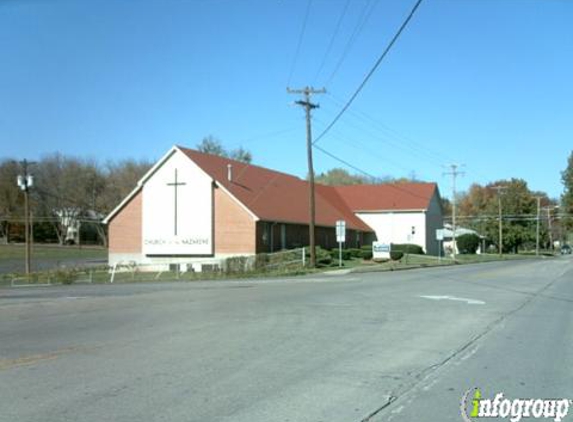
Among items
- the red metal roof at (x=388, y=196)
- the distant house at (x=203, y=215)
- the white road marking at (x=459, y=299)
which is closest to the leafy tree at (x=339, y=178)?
the red metal roof at (x=388, y=196)

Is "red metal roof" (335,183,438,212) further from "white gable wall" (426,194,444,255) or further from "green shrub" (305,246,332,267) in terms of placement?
Result: "green shrub" (305,246,332,267)

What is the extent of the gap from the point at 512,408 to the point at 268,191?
4720 cm

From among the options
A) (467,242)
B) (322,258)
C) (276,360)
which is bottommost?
(276,360)

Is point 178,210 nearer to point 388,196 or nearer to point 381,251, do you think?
point 381,251

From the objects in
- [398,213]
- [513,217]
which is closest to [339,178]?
[513,217]

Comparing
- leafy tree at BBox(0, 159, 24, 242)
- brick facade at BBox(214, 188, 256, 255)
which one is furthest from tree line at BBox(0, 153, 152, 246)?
brick facade at BBox(214, 188, 256, 255)

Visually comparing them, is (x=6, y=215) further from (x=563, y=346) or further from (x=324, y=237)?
(x=563, y=346)

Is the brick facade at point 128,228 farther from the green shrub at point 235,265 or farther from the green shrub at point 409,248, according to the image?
the green shrub at point 409,248

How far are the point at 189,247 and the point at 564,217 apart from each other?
187 ft

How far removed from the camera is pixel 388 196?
75.1 metres

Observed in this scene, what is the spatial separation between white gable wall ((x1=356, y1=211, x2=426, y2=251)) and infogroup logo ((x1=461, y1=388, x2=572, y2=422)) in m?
65.1

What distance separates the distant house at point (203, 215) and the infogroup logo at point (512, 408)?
128 feet

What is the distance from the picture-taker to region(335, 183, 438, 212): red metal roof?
73.1 m

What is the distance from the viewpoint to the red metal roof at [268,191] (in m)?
49.0
